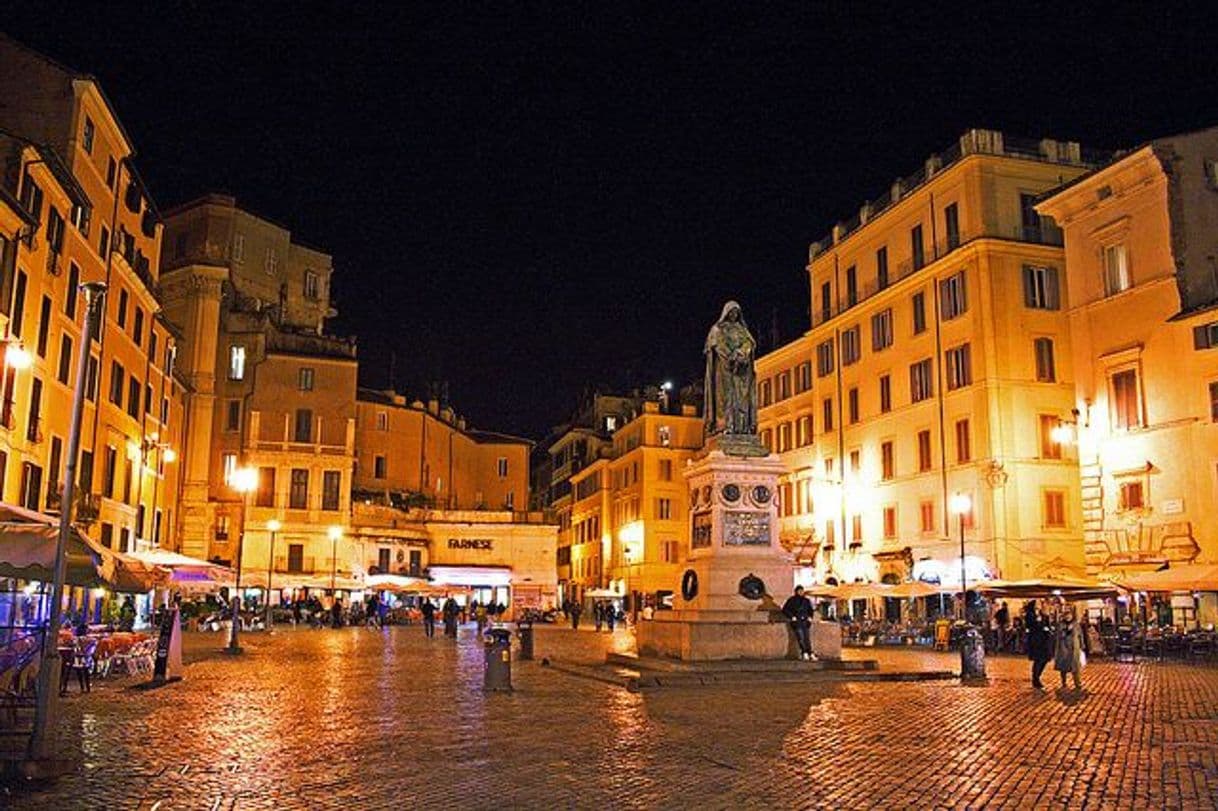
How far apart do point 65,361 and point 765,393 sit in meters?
37.0

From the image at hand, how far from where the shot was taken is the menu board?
19.5 metres

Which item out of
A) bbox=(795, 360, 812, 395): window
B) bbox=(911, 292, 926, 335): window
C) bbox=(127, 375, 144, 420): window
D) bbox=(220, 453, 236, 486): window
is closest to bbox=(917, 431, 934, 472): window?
bbox=(911, 292, 926, 335): window

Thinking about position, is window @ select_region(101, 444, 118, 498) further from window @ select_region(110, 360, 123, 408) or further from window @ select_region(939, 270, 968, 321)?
window @ select_region(939, 270, 968, 321)

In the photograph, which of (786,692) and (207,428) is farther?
(207,428)

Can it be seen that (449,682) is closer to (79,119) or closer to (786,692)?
(786,692)

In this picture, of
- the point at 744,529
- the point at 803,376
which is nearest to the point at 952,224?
the point at 803,376

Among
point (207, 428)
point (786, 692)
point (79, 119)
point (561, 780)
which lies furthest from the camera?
point (207, 428)

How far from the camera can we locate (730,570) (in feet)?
63.3

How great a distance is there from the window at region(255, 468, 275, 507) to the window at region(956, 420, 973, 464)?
36.1m

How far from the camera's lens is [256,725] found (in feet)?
44.0

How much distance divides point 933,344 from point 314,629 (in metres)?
30.0

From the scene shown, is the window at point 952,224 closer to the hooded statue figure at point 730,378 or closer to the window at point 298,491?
the hooded statue figure at point 730,378

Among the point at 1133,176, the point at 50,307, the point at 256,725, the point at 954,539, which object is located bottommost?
the point at 256,725

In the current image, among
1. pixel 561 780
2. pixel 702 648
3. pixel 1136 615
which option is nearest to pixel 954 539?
pixel 1136 615
